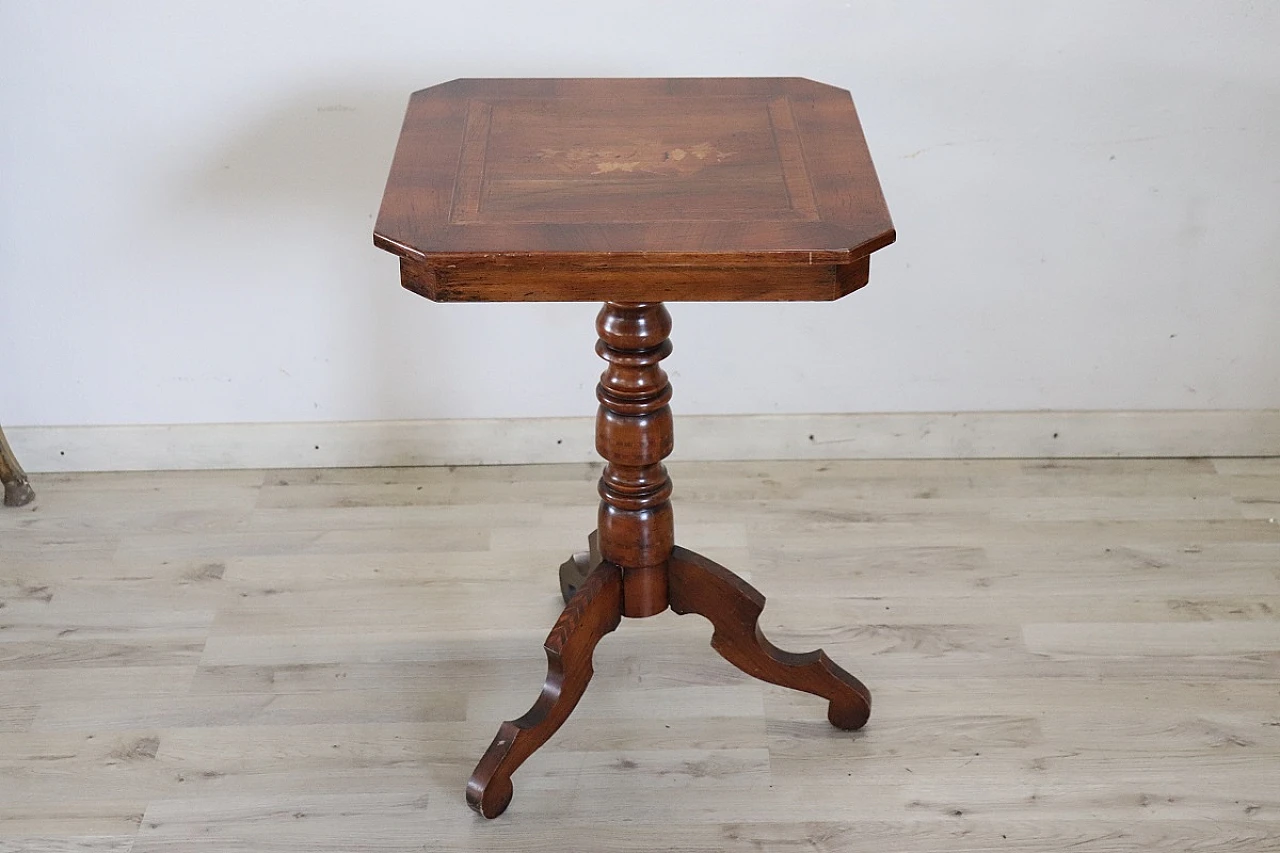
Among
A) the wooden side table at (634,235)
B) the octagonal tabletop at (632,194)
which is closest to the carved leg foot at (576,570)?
the wooden side table at (634,235)

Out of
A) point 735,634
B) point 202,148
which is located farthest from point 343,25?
point 735,634

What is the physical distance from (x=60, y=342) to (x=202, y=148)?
1.51 feet

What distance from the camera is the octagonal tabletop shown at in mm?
1332

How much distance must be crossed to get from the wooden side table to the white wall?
396mm

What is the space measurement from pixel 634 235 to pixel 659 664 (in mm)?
836

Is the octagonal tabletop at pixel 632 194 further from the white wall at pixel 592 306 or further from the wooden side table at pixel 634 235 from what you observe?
the white wall at pixel 592 306

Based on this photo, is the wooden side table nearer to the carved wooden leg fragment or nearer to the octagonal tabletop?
the octagonal tabletop

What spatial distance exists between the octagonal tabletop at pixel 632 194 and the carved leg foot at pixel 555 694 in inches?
20.1

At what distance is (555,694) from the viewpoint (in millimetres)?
1715

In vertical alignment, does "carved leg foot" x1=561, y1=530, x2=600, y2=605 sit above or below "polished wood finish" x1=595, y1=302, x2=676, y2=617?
below

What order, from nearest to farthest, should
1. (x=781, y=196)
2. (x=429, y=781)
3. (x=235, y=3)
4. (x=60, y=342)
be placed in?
(x=781, y=196) → (x=429, y=781) → (x=235, y=3) → (x=60, y=342)

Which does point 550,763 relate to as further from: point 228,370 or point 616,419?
point 228,370

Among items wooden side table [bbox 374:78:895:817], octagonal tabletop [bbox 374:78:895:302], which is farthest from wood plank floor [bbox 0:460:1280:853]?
octagonal tabletop [bbox 374:78:895:302]

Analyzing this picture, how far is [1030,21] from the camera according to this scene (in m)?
2.09
